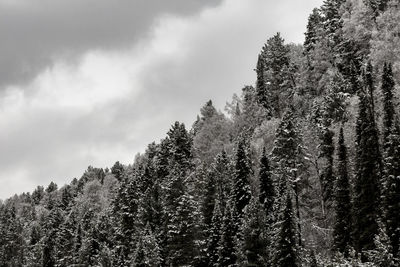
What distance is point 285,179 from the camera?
2350 inches

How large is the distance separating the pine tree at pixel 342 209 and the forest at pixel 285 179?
15cm

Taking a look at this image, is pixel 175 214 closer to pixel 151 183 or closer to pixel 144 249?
pixel 144 249

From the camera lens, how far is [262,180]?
64562mm

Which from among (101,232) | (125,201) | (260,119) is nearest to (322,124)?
(260,119)

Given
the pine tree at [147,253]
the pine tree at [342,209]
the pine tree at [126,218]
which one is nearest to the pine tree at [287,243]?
the pine tree at [342,209]

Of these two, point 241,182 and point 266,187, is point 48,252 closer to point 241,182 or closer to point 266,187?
point 241,182

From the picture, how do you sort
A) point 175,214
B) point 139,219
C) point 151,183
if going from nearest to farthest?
point 175,214
point 139,219
point 151,183

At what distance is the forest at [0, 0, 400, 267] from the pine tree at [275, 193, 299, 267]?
88 mm

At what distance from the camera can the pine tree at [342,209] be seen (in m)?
63.0

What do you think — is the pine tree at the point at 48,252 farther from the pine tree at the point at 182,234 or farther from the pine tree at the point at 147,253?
the pine tree at the point at 182,234

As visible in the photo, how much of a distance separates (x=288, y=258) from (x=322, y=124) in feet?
135

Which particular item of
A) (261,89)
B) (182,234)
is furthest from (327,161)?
(261,89)

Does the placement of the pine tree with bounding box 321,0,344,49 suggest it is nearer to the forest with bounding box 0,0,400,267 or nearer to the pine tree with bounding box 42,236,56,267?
the forest with bounding box 0,0,400,267

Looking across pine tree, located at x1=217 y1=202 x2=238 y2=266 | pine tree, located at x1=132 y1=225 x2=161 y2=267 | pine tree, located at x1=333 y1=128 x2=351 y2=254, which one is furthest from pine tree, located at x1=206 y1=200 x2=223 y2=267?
pine tree, located at x1=333 y1=128 x2=351 y2=254
